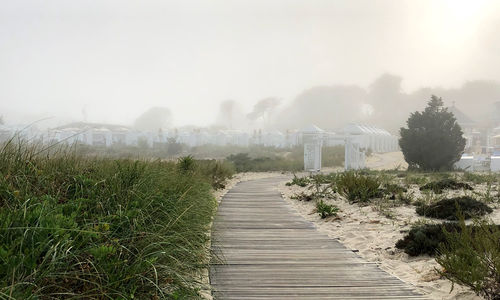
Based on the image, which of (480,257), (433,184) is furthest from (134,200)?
(433,184)

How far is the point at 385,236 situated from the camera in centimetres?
559

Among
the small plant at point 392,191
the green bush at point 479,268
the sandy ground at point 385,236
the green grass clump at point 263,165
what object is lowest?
the green grass clump at point 263,165

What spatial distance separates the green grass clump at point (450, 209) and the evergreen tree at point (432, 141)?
12734 mm

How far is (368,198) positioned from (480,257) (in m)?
5.44

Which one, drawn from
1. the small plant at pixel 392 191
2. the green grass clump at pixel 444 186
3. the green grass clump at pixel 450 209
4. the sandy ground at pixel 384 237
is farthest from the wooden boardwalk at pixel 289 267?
the green grass clump at pixel 444 186

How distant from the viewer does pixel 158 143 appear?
42.5 m

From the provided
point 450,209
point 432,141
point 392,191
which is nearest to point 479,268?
point 450,209

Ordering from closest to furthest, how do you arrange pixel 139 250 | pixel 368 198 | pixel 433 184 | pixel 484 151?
pixel 139 250, pixel 368 198, pixel 433 184, pixel 484 151

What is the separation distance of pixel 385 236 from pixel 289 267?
1993 mm

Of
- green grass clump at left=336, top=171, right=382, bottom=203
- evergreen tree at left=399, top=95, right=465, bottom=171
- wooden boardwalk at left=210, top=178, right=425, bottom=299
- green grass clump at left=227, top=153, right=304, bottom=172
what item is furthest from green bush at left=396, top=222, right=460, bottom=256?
green grass clump at left=227, top=153, right=304, bottom=172

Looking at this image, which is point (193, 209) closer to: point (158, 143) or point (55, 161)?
point (55, 161)

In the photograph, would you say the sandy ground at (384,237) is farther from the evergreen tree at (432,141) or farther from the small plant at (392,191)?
the evergreen tree at (432,141)

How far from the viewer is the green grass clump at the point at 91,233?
8.44ft

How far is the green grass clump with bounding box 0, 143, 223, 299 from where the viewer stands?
8.44 feet
